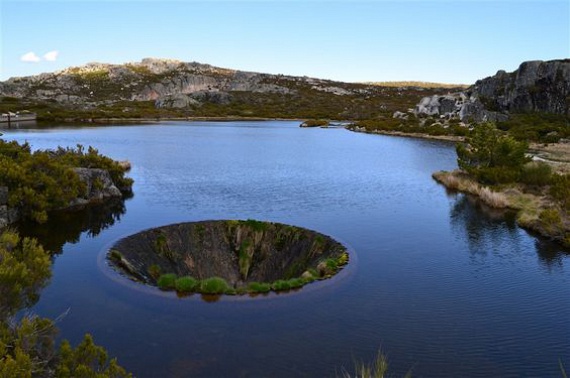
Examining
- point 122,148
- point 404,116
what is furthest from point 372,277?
point 404,116

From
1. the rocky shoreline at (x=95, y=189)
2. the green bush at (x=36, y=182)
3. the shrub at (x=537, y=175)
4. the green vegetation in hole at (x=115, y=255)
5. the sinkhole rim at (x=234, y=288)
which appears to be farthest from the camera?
the shrub at (x=537, y=175)

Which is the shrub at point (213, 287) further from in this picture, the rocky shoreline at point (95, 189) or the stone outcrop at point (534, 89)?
the stone outcrop at point (534, 89)

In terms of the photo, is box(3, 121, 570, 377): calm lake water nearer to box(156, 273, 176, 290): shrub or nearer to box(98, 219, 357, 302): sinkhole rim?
box(98, 219, 357, 302): sinkhole rim

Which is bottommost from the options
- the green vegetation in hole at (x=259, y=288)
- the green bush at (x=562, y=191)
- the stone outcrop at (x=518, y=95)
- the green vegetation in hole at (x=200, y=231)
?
the green vegetation in hole at (x=259, y=288)

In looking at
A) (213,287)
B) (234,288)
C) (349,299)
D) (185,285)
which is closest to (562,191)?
(349,299)

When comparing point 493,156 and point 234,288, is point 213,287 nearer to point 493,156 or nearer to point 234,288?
point 234,288

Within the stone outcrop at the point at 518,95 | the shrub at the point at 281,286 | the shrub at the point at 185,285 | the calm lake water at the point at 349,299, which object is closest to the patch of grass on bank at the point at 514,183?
the calm lake water at the point at 349,299

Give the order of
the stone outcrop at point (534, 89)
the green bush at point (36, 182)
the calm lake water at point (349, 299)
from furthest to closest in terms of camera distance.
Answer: the stone outcrop at point (534, 89)
the green bush at point (36, 182)
the calm lake water at point (349, 299)
